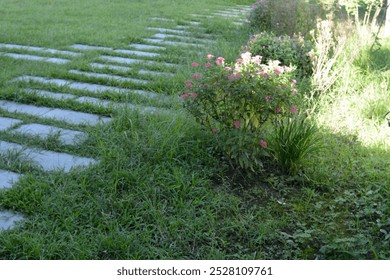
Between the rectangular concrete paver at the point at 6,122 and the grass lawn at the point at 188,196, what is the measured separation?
0.22 ft

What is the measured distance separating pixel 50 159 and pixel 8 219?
697mm

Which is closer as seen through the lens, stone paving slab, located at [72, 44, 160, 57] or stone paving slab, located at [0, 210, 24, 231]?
stone paving slab, located at [0, 210, 24, 231]

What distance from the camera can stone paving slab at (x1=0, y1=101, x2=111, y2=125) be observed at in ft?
12.2

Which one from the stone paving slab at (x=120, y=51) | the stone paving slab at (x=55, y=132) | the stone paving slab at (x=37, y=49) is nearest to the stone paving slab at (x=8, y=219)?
the stone paving slab at (x=55, y=132)

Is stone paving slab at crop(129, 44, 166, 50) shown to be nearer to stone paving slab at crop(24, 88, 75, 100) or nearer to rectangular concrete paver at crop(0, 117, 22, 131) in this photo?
stone paving slab at crop(24, 88, 75, 100)

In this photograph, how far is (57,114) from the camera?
3.86 m

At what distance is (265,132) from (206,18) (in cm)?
576

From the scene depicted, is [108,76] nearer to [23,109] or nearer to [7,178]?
[23,109]

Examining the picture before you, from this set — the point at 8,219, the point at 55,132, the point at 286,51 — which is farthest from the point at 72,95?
the point at 286,51

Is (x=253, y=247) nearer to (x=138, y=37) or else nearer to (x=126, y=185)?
(x=126, y=185)

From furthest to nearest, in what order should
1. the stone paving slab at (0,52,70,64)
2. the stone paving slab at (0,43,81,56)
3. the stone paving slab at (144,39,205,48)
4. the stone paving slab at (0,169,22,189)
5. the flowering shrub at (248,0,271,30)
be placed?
the flowering shrub at (248,0,271,30)
the stone paving slab at (144,39,205,48)
the stone paving slab at (0,43,81,56)
the stone paving slab at (0,52,70,64)
the stone paving slab at (0,169,22,189)

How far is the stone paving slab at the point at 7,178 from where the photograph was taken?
9.17 ft

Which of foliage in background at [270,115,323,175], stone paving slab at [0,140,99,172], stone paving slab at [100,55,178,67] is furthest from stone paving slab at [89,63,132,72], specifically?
foliage in background at [270,115,323,175]

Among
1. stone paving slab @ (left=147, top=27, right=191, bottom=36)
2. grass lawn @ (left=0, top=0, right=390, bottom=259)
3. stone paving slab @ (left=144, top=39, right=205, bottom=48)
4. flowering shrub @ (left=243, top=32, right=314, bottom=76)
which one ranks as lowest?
grass lawn @ (left=0, top=0, right=390, bottom=259)
